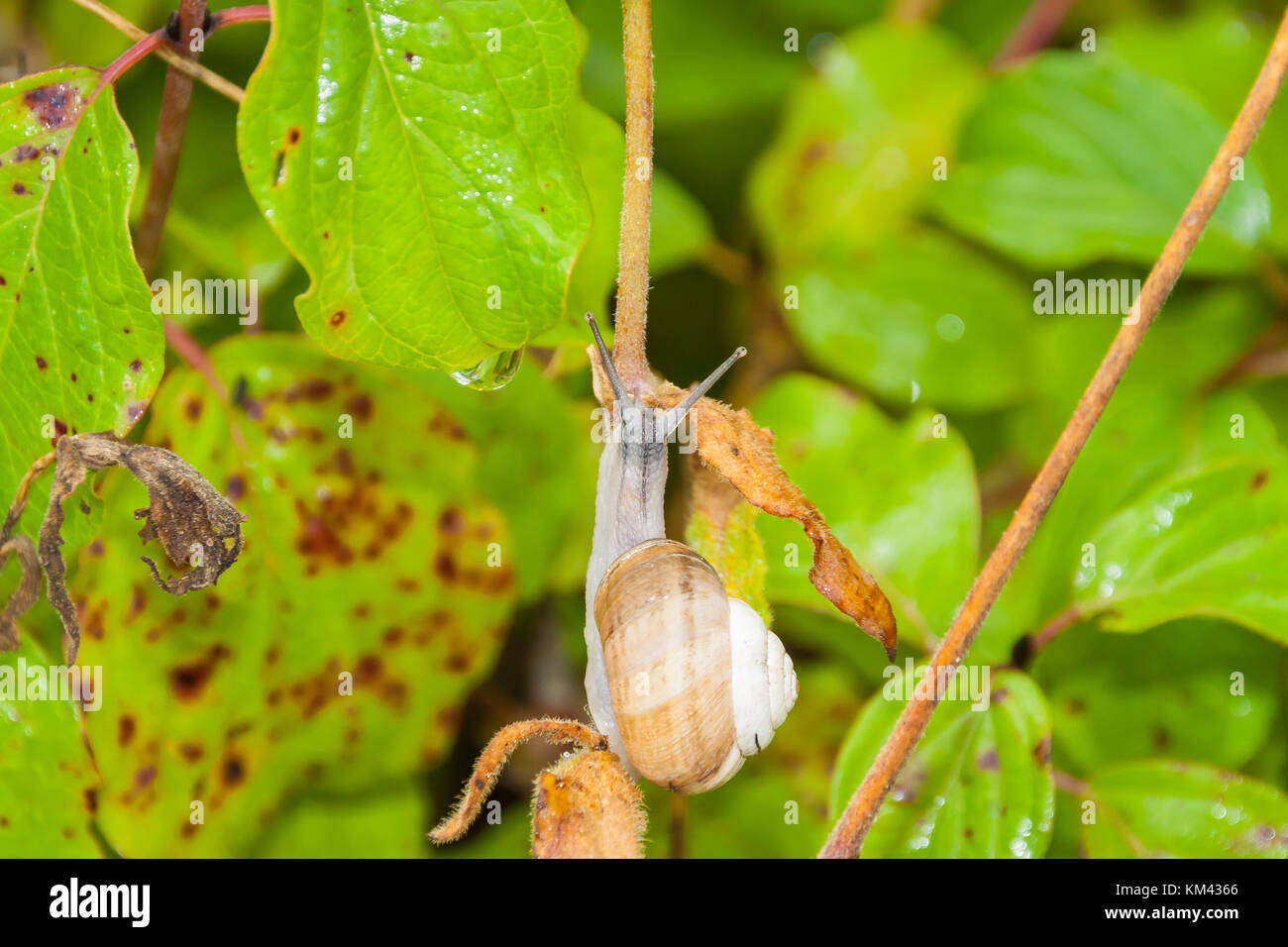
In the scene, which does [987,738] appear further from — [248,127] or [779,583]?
[248,127]

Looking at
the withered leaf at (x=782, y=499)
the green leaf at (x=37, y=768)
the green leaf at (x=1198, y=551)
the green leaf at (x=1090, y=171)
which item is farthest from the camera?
the green leaf at (x=1090, y=171)

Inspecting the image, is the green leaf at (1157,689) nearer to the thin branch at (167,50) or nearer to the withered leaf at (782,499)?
the withered leaf at (782,499)

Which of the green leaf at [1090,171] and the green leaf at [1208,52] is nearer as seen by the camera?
the green leaf at [1090,171]

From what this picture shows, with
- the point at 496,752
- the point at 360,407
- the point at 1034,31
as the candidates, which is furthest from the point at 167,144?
the point at 1034,31

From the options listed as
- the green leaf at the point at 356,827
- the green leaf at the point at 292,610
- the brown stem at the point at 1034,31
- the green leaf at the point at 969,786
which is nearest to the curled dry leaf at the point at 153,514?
the green leaf at the point at 292,610

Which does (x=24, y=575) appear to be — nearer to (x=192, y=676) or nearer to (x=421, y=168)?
(x=192, y=676)

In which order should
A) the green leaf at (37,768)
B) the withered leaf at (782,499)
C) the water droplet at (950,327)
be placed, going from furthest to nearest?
the water droplet at (950,327)
the green leaf at (37,768)
the withered leaf at (782,499)

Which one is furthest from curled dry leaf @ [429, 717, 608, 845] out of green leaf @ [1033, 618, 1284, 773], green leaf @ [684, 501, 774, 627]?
green leaf @ [1033, 618, 1284, 773]
